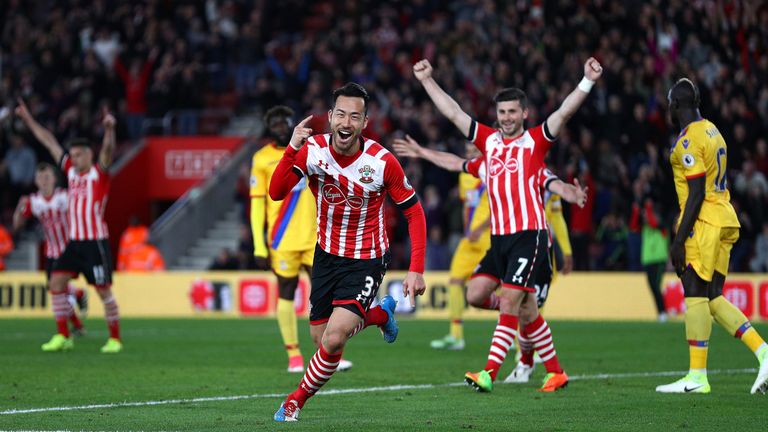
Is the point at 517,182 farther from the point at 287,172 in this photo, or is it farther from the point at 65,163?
the point at 65,163

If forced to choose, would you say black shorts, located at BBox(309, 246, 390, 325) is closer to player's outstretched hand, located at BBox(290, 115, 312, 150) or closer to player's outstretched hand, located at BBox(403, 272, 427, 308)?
player's outstretched hand, located at BBox(403, 272, 427, 308)

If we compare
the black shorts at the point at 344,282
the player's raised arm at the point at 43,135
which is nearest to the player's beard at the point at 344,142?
the black shorts at the point at 344,282

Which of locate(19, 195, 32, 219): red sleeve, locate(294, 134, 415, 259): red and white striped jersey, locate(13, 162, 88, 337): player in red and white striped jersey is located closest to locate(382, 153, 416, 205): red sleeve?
locate(294, 134, 415, 259): red and white striped jersey

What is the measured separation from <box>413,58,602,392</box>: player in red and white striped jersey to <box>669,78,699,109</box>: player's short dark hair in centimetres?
89

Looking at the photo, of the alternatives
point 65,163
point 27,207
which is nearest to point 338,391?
point 65,163

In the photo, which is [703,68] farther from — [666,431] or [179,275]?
[666,431]

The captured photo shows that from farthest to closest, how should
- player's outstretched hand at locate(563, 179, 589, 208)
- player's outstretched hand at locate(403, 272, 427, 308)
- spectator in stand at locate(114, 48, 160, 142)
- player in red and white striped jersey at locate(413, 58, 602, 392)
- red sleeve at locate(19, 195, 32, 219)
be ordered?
1. spectator in stand at locate(114, 48, 160, 142)
2. red sleeve at locate(19, 195, 32, 219)
3. player in red and white striped jersey at locate(413, 58, 602, 392)
4. player's outstretched hand at locate(563, 179, 589, 208)
5. player's outstretched hand at locate(403, 272, 427, 308)

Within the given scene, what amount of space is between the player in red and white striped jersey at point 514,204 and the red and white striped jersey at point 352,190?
195cm

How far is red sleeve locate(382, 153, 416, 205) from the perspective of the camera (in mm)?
8727

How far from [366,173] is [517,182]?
2395 mm

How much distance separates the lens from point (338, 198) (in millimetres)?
8891

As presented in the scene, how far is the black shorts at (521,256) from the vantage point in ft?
35.0

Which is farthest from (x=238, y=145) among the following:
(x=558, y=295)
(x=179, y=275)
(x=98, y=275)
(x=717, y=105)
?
(x=98, y=275)

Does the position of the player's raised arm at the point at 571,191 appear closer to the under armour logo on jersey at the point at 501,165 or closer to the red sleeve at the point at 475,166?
the under armour logo on jersey at the point at 501,165
